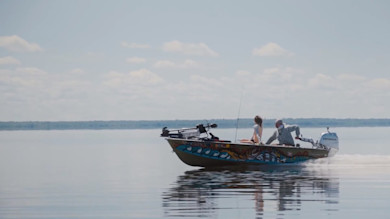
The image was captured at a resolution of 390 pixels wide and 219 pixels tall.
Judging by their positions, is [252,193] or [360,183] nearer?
[252,193]

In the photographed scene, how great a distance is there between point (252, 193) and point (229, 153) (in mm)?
7370

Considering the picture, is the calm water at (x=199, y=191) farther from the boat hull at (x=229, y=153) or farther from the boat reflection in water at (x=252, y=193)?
the boat hull at (x=229, y=153)

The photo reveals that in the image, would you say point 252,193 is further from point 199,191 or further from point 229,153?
point 229,153

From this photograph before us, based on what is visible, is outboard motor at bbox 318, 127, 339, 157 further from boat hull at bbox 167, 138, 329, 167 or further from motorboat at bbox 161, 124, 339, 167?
boat hull at bbox 167, 138, 329, 167

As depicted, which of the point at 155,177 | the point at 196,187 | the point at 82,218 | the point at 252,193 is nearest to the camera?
the point at 82,218

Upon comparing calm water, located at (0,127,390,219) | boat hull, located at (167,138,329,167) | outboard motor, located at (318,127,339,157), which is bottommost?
calm water, located at (0,127,390,219)

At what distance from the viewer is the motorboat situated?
25734 millimetres

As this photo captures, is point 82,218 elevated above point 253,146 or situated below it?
below

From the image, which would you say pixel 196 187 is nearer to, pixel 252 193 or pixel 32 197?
pixel 252 193

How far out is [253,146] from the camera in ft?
84.6

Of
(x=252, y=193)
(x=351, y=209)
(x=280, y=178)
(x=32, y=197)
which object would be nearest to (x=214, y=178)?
(x=280, y=178)

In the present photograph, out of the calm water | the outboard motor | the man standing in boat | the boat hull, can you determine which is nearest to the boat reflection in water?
the calm water

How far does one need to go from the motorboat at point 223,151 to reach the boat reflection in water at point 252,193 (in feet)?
1.04

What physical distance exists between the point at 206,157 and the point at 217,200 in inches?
344
